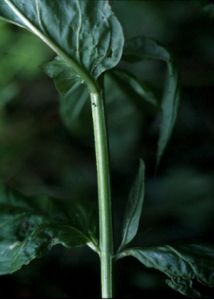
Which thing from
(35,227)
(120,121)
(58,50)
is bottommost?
(120,121)

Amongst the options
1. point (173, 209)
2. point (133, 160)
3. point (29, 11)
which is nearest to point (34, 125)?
point (133, 160)

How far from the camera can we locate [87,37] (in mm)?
603

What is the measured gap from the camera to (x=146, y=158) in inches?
44.9

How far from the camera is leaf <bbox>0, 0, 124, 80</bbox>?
1.92ft

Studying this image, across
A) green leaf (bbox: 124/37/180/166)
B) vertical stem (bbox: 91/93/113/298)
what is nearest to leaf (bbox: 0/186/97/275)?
vertical stem (bbox: 91/93/113/298)

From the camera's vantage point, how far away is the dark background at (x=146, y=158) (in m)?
1.02

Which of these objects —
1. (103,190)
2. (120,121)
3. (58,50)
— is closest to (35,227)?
(103,190)

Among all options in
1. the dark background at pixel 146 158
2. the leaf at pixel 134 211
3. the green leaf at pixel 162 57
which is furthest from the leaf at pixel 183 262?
the dark background at pixel 146 158

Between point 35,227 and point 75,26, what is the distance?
0.78ft

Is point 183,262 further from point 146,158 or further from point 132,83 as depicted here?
point 146,158

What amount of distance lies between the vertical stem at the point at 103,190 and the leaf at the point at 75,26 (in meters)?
0.05

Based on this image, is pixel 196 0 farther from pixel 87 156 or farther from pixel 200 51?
pixel 87 156

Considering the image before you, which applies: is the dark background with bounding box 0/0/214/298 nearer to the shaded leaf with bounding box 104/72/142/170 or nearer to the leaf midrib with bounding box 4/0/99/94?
the shaded leaf with bounding box 104/72/142/170

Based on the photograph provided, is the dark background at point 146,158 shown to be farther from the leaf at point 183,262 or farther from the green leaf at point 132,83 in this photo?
the leaf at point 183,262
